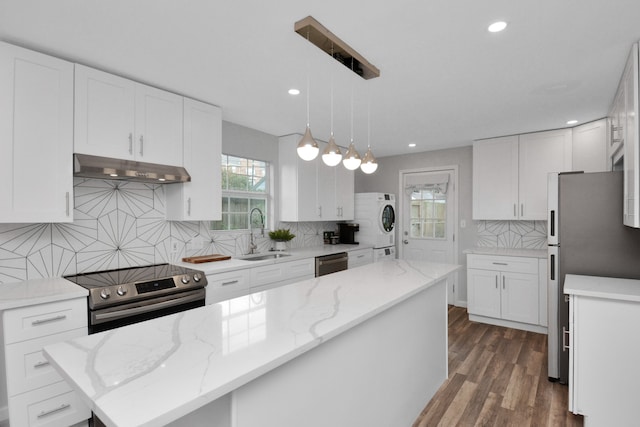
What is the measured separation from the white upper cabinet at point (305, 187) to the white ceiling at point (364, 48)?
0.97m

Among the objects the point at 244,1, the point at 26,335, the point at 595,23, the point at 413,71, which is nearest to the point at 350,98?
the point at 413,71

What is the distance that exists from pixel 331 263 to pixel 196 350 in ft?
9.93

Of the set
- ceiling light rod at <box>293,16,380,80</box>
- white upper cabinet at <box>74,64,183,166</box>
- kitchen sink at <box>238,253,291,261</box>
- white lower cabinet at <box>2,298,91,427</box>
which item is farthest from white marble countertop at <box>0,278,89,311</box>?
ceiling light rod at <box>293,16,380,80</box>

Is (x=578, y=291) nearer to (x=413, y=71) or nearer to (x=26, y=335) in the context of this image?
(x=413, y=71)

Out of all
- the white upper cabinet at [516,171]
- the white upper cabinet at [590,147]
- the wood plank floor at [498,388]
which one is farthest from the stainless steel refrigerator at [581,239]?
the white upper cabinet at [516,171]

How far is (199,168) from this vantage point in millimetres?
3025

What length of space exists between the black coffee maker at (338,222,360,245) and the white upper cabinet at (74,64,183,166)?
2848 millimetres

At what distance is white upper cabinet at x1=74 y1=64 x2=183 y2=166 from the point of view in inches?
90.3

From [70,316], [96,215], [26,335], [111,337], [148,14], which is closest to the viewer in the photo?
[111,337]

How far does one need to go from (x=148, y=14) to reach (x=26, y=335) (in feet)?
6.15

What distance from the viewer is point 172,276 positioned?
2494mm

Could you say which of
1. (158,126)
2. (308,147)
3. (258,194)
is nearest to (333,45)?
(308,147)

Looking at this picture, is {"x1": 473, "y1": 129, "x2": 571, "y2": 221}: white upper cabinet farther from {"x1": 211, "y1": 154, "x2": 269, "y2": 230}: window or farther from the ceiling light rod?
{"x1": 211, "y1": 154, "x2": 269, "y2": 230}: window

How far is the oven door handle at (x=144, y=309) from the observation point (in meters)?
2.07
